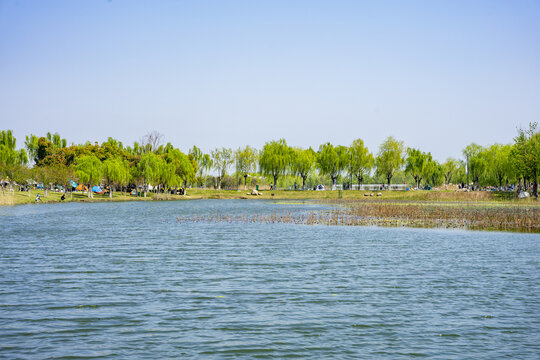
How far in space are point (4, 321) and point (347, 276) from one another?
11440 mm

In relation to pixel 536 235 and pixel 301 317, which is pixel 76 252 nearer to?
pixel 301 317

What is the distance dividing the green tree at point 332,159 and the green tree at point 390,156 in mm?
8198

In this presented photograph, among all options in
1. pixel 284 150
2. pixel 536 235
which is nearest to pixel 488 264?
pixel 536 235

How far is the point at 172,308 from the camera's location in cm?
1412

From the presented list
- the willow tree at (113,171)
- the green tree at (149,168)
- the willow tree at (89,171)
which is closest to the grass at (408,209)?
the willow tree at (89,171)

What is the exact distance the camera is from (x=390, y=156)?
118188 mm

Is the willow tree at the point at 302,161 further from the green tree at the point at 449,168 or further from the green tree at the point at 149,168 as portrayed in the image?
the green tree at the point at 449,168

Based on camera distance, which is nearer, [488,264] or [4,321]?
[4,321]


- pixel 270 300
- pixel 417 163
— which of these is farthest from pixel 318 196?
pixel 270 300

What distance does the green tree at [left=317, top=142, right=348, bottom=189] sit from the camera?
123000 mm

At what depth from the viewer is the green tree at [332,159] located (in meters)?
123

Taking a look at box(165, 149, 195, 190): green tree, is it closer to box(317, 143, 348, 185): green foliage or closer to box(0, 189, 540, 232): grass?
box(0, 189, 540, 232): grass

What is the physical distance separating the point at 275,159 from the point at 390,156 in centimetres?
2734

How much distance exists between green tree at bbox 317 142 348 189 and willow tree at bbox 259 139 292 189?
8354mm
